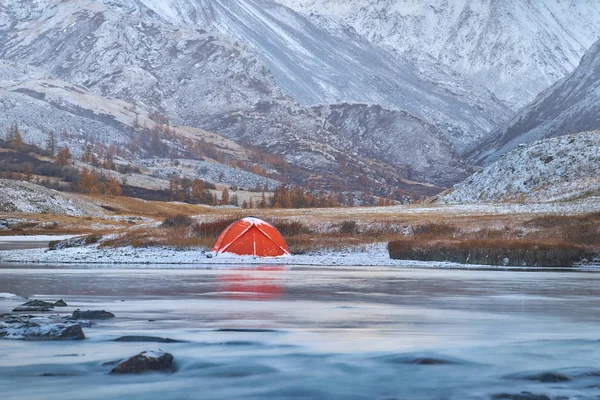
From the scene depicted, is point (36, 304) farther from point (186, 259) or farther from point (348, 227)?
point (348, 227)

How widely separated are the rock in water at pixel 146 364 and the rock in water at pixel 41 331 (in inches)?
141

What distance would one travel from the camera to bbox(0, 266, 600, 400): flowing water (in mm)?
11750

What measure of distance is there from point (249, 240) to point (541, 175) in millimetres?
72139

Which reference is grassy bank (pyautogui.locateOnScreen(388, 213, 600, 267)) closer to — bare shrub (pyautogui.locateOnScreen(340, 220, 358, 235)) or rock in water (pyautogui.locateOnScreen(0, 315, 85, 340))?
bare shrub (pyautogui.locateOnScreen(340, 220, 358, 235))

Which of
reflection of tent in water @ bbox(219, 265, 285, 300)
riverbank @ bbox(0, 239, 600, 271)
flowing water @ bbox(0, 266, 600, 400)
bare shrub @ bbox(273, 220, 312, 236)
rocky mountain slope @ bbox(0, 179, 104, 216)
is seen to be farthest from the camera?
rocky mountain slope @ bbox(0, 179, 104, 216)

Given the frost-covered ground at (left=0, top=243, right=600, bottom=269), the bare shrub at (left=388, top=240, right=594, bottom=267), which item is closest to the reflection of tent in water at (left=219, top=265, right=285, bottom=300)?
the frost-covered ground at (left=0, top=243, right=600, bottom=269)

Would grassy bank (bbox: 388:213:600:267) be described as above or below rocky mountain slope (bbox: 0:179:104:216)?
below

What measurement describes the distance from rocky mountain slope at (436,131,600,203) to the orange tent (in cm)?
5741

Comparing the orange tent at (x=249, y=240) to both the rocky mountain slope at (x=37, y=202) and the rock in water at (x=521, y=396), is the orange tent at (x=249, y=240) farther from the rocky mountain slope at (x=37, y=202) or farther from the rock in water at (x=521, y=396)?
the rocky mountain slope at (x=37, y=202)

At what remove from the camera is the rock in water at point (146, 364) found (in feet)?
41.8

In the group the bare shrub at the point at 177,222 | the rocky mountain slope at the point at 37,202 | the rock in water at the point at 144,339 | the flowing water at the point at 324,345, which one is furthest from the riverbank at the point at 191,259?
the rocky mountain slope at the point at 37,202

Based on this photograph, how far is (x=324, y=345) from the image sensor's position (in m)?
15.7

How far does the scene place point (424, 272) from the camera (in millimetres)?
45500

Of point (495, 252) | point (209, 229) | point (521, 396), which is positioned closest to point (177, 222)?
point (209, 229)
